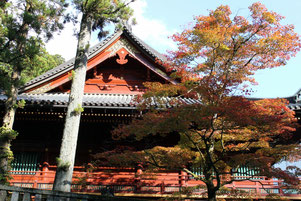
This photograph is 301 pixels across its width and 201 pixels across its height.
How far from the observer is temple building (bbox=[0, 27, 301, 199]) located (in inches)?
341

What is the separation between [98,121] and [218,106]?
5215 millimetres

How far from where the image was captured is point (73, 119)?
6730 millimetres

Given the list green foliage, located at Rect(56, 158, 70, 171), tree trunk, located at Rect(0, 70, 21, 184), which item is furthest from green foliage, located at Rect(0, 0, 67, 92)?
green foliage, located at Rect(56, 158, 70, 171)

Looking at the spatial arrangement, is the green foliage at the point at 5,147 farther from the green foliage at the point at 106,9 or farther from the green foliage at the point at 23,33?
the green foliage at the point at 106,9

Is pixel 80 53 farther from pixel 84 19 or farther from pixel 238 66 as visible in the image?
pixel 238 66

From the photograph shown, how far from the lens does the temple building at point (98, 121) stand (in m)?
8.67

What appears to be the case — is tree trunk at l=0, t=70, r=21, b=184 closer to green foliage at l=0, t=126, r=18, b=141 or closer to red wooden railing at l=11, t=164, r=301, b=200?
green foliage at l=0, t=126, r=18, b=141

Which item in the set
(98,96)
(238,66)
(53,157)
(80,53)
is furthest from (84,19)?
(53,157)

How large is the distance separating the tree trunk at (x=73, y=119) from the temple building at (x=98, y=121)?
58 cm

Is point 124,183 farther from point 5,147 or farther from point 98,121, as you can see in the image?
point 5,147

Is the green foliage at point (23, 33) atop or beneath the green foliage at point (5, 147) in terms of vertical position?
atop

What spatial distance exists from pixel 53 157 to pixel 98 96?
301 cm

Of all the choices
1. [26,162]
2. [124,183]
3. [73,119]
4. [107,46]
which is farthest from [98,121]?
[107,46]

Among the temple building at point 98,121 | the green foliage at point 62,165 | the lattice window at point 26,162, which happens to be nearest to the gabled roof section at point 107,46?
the temple building at point 98,121
